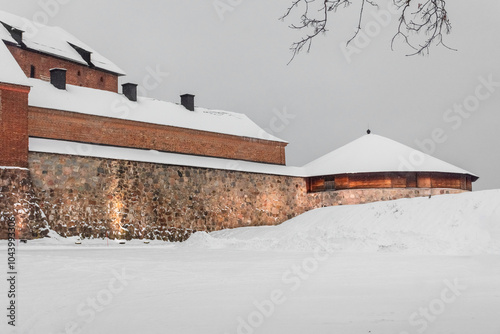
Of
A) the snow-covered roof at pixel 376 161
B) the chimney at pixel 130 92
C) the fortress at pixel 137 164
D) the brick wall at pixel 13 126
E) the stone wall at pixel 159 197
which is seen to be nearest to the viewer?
the brick wall at pixel 13 126

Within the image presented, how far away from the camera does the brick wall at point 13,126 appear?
2206 cm

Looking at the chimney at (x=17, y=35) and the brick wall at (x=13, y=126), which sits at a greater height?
the chimney at (x=17, y=35)

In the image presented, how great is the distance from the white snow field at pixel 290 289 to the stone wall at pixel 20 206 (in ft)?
25.4

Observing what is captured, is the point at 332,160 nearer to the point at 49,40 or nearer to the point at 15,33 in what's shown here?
the point at 49,40

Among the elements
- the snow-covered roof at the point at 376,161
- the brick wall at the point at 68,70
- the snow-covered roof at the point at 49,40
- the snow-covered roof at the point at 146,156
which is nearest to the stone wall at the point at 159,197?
the snow-covered roof at the point at 146,156

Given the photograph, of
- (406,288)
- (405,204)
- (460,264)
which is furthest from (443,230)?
(406,288)

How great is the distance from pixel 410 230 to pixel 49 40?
26068mm

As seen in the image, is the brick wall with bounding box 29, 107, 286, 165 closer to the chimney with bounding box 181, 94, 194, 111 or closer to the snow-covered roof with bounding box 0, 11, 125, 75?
the chimney with bounding box 181, 94, 194, 111

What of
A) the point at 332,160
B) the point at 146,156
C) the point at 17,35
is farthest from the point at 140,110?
the point at 332,160

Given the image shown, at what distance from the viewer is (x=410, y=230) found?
18.4 m

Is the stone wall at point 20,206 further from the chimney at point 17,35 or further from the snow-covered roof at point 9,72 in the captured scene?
the chimney at point 17,35

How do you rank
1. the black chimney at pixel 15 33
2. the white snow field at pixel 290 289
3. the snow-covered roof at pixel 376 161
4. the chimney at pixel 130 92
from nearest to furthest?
the white snow field at pixel 290 289 → the black chimney at pixel 15 33 → the chimney at pixel 130 92 → the snow-covered roof at pixel 376 161

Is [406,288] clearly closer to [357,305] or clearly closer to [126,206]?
[357,305]

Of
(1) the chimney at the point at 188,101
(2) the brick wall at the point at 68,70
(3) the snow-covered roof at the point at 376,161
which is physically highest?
(2) the brick wall at the point at 68,70
